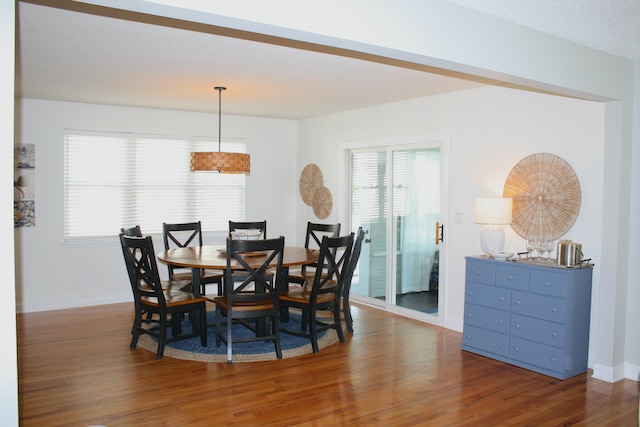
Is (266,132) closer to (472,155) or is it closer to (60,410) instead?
(472,155)

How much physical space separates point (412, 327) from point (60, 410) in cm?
335

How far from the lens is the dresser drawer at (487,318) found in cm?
437

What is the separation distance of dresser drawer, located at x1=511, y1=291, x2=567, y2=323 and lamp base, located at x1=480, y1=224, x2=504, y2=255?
0.46 m

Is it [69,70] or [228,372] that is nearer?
[228,372]

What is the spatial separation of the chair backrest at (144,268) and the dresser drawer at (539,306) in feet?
9.54

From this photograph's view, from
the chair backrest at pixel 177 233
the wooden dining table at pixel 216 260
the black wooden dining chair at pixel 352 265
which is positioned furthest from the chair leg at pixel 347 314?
the chair backrest at pixel 177 233

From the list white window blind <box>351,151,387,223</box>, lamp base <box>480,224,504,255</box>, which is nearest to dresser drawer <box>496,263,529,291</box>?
lamp base <box>480,224,504,255</box>

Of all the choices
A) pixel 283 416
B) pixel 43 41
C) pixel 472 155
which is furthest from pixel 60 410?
pixel 472 155

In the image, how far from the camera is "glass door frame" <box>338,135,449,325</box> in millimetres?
5477

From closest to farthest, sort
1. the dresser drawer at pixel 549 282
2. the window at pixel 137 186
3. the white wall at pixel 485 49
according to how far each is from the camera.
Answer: the white wall at pixel 485 49 → the dresser drawer at pixel 549 282 → the window at pixel 137 186

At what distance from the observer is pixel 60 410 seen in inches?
133

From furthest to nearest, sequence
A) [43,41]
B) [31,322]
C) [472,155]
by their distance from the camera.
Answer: [31,322] → [472,155] → [43,41]

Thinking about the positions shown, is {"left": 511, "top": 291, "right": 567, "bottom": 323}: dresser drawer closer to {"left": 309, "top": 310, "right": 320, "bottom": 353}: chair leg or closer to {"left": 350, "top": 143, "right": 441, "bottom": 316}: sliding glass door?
{"left": 350, "top": 143, "right": 441, "bottom": 316}: sliding glass door

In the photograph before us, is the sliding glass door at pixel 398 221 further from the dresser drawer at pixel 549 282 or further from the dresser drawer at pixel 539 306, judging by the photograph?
the dresser drawer at pixel 549 282
